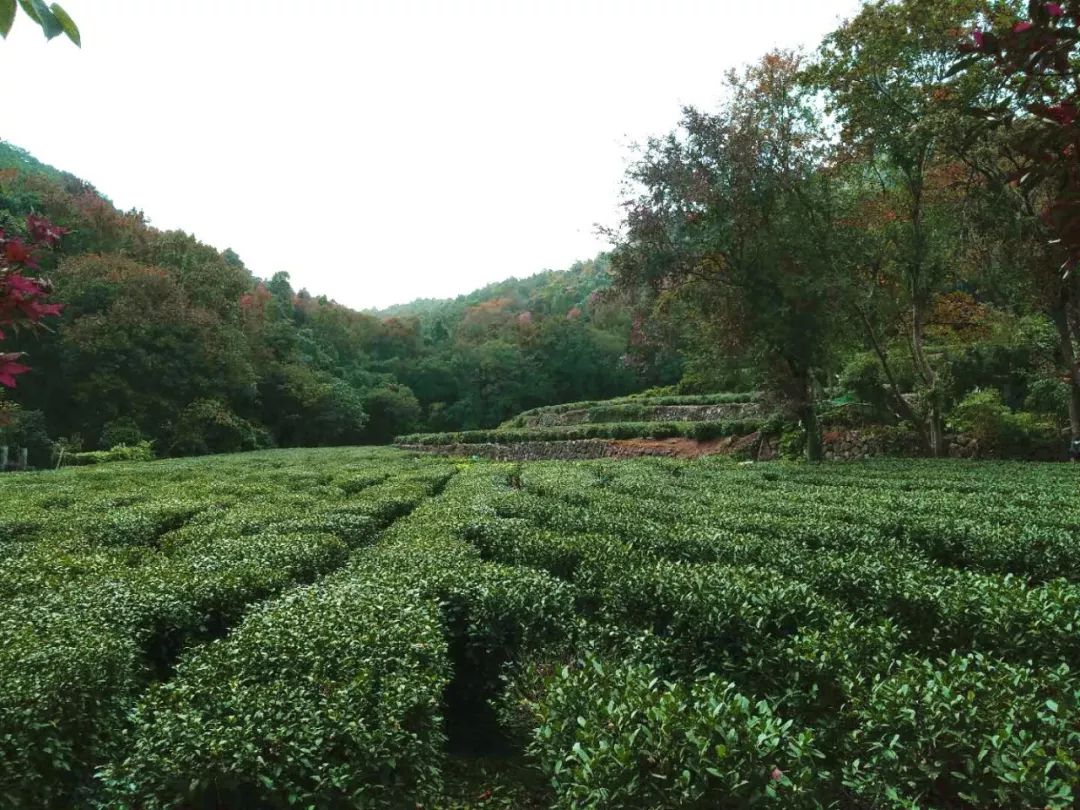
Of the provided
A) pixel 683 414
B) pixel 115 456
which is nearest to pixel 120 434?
pixel 115 456

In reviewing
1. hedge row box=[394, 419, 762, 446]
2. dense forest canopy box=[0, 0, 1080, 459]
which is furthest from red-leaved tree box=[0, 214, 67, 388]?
hedge row box=[394, 419, 762, 446]

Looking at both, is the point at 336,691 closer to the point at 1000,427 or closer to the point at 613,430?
the point at 1000,427

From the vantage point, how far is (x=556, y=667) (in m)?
3.61

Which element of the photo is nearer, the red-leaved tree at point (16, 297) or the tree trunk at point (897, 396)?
the red-leaved tree at point (16, 297)

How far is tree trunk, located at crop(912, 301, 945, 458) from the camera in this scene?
58.2ft

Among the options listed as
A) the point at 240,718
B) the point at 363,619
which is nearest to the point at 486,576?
the point at 363,619

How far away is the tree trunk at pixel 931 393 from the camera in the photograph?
17.8 m

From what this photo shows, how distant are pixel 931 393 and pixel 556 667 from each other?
17689 mm

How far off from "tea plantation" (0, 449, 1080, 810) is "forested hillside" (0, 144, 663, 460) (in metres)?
12.8

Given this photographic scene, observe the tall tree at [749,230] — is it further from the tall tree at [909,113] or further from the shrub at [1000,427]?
the shrub at [1000,427]

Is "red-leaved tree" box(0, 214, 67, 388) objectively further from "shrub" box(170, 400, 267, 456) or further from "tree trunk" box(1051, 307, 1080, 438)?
"shrub" box(170, 400, 267, 456)

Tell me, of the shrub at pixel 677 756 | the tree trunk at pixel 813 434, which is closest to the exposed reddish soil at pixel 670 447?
the tree trunk at pixel 813 434

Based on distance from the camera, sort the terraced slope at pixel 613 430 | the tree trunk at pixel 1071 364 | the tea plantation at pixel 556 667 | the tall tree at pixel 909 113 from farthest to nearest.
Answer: the terraced slope at pixel 613 430 → the tree trunk at pixel 1071 364 → the tall tree at pixel 909 113 → the tea plantation at pixel 556 667

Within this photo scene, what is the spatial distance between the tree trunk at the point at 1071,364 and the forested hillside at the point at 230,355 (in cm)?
1037
